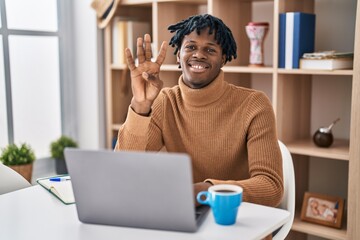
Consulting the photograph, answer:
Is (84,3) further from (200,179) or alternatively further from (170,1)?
(200,179)

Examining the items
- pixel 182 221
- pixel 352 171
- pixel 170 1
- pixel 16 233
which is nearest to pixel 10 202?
pixel 16 233

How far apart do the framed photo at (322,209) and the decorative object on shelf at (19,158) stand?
149 cm

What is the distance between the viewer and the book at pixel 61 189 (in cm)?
137

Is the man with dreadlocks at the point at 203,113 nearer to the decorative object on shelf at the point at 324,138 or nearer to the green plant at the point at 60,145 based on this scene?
the decorative object on shelf at the point at 324,138

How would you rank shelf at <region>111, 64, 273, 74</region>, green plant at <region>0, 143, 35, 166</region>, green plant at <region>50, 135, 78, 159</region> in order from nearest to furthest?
shelf at <region>111, 64, 273, 74</region> → green plant at <region>0, 143, 35, 166</region> → green plant at <region>50, 135, 78, 159</region>

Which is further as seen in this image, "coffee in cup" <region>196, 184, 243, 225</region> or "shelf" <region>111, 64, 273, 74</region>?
"shelf" <region>111, 64, 273, 74</region>

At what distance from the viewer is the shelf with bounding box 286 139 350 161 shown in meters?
2.28

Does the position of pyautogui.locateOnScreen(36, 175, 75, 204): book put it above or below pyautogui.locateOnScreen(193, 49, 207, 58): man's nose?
below

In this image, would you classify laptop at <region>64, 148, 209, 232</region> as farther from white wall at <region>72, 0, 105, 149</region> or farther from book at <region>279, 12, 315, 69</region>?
white wall at <region>72, 0, 105, 149</region>

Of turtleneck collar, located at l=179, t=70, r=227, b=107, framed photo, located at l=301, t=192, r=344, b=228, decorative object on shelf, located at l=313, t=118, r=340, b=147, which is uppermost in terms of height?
turtleneck collar, located at l=179, t=70, r=227, b=107

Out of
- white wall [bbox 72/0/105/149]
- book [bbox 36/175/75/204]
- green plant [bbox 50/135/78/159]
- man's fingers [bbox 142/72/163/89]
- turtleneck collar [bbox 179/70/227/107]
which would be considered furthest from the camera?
white wall [bbox 72/0/105/149]

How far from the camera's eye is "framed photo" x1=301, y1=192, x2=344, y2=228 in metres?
2.40

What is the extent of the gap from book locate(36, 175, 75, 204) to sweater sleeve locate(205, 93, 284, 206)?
0.40m

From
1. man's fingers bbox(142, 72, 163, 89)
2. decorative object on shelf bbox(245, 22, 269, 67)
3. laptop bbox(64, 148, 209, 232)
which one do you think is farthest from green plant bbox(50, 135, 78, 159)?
laptop bbox(64, 148, 209, 232)
